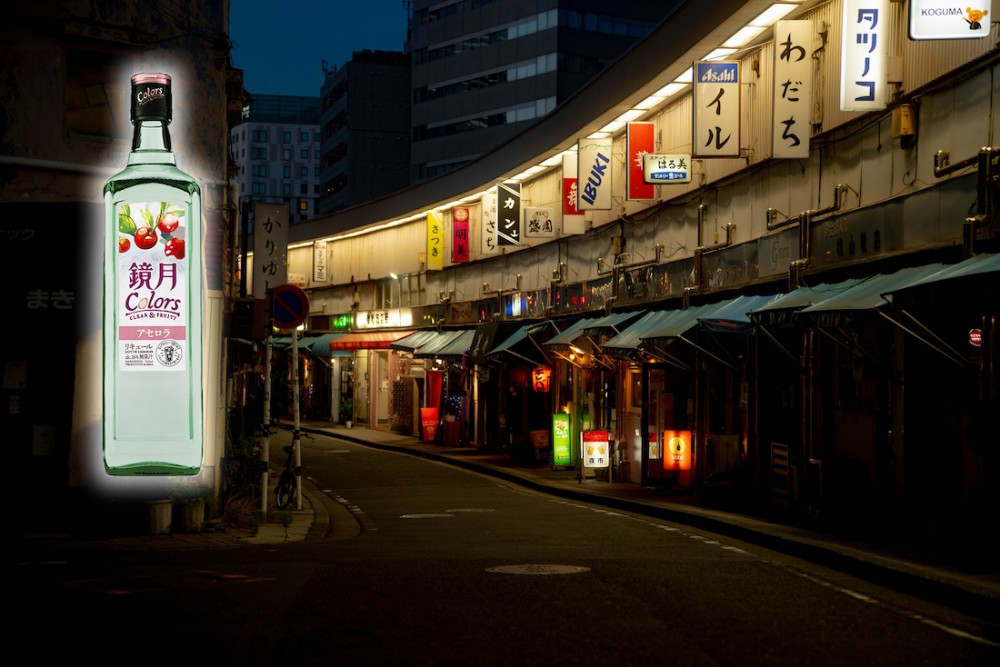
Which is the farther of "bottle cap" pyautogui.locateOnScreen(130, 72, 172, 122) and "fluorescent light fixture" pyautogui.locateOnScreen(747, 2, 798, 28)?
"fluorescent light fixture" pyautogui.locateOnScreen(747, 2, 798, 28)

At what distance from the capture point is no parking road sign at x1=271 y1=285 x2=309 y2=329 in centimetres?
1708

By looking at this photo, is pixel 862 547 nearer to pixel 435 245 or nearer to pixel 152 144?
pixel 152 144

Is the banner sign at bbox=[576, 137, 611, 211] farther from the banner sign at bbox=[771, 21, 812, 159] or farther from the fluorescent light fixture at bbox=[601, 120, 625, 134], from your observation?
the banner sign at bbox=[771, 21, 812, 159]

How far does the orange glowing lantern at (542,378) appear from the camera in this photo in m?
30.5

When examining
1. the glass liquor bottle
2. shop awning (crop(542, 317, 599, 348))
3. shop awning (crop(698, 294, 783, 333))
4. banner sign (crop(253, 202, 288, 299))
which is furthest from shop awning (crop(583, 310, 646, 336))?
the glass liquor bottle

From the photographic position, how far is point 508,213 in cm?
3222

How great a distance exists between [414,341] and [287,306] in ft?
78.3

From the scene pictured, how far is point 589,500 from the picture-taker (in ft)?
70.5

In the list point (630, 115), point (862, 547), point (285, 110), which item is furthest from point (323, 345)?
point (285, 110)

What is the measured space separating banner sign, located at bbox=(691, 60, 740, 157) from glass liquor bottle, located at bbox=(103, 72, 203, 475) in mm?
8808

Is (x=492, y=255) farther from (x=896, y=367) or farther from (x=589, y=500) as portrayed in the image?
(x=896, y=367)

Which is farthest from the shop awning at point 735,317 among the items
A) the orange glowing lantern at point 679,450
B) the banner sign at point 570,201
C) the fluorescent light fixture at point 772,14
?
the banner sign at point 570,201

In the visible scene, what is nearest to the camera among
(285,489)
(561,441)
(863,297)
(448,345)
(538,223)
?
(863,297)

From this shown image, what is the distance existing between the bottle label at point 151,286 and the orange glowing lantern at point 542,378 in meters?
18.0
